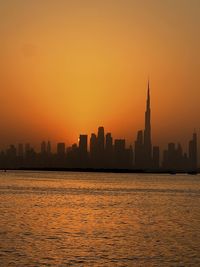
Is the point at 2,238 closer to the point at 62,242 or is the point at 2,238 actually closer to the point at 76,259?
the point at 62,242

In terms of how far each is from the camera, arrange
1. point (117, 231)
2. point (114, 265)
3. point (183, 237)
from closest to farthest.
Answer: point (114, 265), point (183, 237), point (117, 231)

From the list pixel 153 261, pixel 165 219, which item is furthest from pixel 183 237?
pixel 165 219

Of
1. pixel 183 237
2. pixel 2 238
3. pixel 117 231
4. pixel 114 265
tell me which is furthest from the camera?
pixel 117 231

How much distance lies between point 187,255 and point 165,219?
3511 cm

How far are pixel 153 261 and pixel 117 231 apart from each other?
20299mm

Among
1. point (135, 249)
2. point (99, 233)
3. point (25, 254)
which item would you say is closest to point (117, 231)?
point (99, 233)

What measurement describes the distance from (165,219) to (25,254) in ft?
129

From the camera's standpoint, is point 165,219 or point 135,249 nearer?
point 135,249

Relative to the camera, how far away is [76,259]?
1869 inches

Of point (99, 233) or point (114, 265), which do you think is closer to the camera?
point (114, 265)

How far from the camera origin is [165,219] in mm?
85625

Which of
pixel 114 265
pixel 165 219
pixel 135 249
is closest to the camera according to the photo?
pixel 114 265

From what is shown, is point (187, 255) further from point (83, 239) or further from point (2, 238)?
point (2, 238)

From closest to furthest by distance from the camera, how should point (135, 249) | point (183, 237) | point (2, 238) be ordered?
point (135, 249), point (2, 238), point (183, 237)
